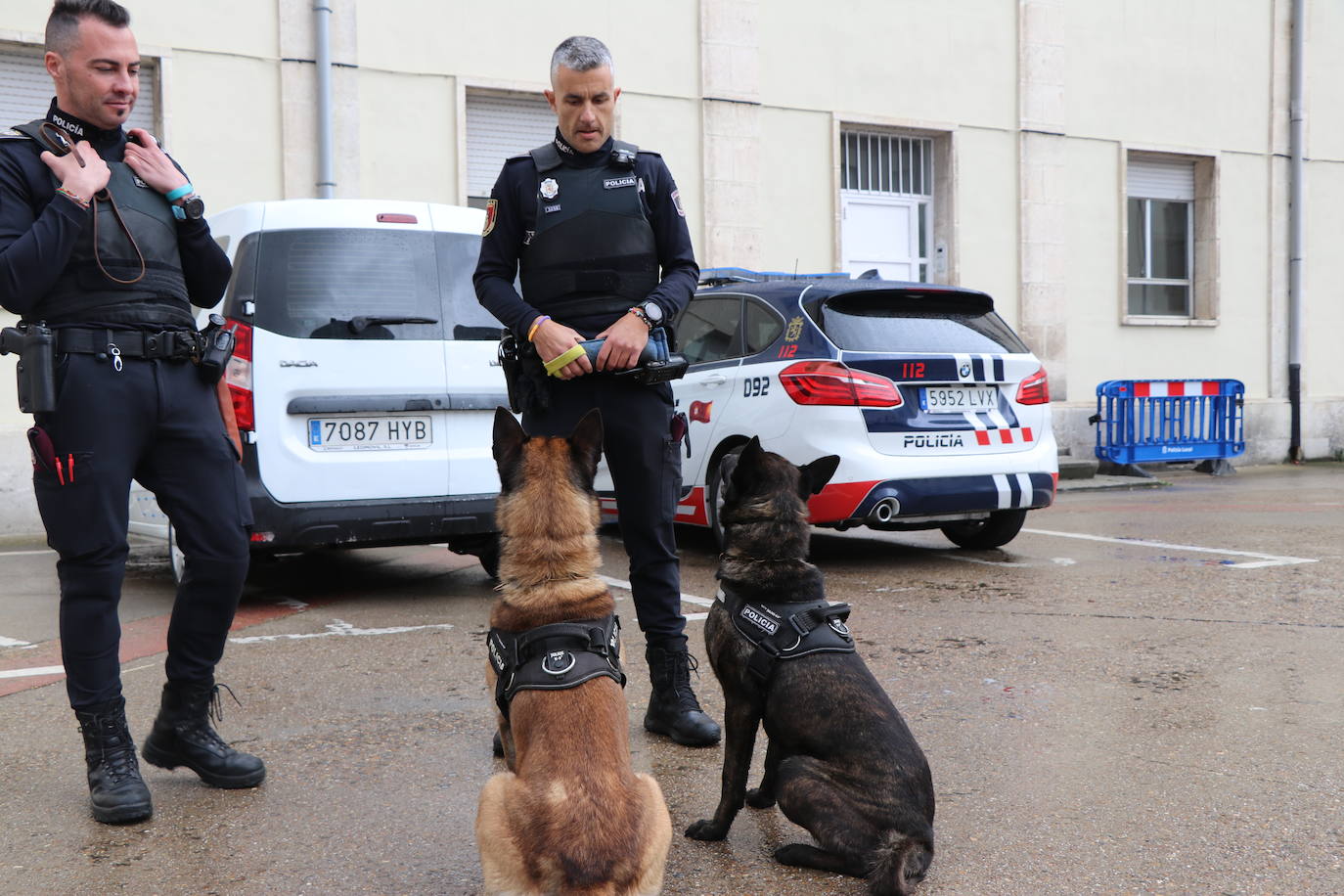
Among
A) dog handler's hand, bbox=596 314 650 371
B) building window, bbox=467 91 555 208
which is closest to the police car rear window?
dog handler's hand, bbox=596 314 650 371

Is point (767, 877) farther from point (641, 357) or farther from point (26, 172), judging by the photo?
point (26, 172)

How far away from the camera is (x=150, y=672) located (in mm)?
4938

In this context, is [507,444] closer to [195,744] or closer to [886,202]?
[195,744]

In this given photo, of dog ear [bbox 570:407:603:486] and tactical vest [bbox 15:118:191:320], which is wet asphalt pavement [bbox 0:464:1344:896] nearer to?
dog ear [bbox 570:407:603:486]

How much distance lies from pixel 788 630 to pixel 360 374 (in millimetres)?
3524

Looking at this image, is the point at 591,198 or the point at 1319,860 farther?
the point at 591,198

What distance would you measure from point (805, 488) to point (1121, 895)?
1.32m

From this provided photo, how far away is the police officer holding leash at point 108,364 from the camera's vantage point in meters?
3.22

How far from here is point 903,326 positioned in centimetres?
736

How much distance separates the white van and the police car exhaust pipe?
2.18 m

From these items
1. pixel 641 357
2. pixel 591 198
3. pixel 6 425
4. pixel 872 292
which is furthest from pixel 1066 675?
pixel 6 425

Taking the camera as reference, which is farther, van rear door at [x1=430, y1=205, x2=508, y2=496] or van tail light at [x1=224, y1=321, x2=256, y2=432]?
van rear door at [x1=430, y1=205, x2=508, y2=496]

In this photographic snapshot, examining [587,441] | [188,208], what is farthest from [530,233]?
[587,441]

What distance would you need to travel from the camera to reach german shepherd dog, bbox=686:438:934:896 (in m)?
2.79
